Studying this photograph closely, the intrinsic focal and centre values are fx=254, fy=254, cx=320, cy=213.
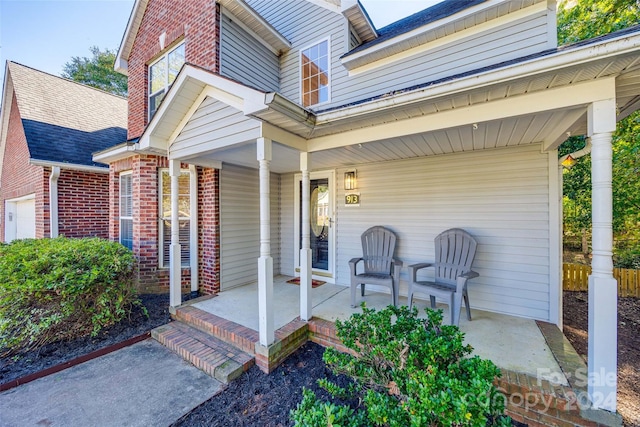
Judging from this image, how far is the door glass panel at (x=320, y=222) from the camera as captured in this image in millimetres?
5344

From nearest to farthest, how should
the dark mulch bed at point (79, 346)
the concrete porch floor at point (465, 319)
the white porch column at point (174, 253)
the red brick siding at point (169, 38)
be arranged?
the concrete porch floor at point (465, 319) → the dark mulch bed at point (79, 346) → the white porch column at point (174, 253) → the red brick siding at point (169, 38)

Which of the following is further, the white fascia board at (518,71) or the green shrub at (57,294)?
the green shrub at (57,294)

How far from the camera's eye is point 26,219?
7746 mm

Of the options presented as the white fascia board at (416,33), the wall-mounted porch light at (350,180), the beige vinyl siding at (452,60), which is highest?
the white fascia board at (416,33)

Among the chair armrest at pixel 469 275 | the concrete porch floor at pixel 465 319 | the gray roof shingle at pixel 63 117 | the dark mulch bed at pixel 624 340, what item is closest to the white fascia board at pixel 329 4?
the chair armrest at pixel 469 275

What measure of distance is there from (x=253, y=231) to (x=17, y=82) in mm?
9021

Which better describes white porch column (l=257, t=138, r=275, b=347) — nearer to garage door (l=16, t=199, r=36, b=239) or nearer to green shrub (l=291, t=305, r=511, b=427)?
green shrub (l=291, t=305, r=511, b=427)

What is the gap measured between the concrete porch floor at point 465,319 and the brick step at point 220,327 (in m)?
0.12

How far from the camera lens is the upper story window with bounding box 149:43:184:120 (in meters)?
5.16

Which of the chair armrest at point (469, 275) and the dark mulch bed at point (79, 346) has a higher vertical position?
the chair armrest at point (469, 275)

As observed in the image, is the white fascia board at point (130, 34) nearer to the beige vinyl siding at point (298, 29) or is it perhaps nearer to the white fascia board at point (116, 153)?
the white fascia board at point (116, 153)

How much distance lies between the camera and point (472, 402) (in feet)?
4.68

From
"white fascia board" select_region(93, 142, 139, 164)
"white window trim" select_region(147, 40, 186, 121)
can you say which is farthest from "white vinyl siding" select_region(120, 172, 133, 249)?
"white window trim" select_region(147, 40, 186, 121)

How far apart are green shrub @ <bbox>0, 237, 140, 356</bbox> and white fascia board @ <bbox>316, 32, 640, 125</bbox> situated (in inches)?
159
